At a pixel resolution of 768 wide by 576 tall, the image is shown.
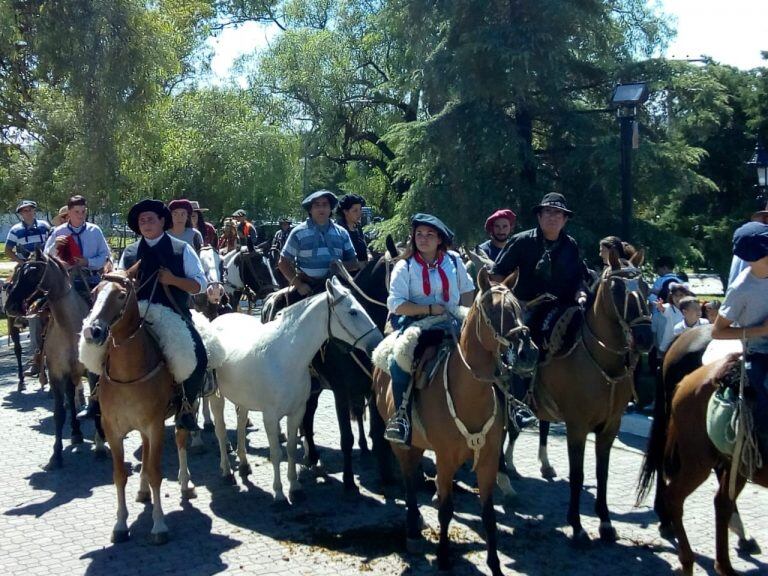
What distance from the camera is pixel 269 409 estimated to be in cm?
732

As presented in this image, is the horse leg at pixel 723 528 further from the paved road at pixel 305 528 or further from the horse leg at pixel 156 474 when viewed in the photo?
the horse leg at pixel 156 474

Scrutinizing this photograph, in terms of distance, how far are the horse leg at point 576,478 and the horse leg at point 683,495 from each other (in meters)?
0.74

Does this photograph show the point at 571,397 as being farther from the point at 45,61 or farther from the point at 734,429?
the point at 45,61

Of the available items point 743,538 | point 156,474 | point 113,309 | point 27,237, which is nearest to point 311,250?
point 113,309

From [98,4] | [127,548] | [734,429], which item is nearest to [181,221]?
[127,548]

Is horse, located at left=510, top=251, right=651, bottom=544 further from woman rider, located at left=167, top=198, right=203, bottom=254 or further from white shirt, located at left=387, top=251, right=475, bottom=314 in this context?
woman rider, located at left=167, top=198, right=203, bottom=254

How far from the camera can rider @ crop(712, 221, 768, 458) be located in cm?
504

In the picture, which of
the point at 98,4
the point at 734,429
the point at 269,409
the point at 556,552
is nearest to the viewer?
the point at 734,429

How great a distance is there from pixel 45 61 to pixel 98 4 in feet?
6.17

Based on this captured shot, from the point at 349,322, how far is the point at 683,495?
3135 millimetres

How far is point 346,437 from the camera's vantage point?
7723 millimetres

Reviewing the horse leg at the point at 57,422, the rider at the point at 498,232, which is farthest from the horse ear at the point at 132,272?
the rider at the point at 498,232

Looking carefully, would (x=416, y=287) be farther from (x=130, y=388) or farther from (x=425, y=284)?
(x=130, y=388)

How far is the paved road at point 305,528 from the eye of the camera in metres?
5.97
